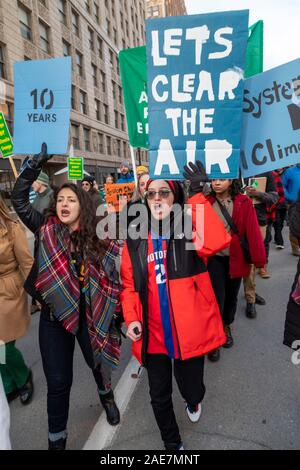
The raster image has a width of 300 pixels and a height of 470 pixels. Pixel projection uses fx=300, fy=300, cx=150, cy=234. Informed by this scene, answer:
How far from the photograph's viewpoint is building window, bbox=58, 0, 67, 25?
22.5 metres

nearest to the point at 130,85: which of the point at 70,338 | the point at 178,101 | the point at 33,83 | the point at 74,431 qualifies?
the point at 33,83

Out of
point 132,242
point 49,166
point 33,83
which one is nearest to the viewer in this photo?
point 132,242

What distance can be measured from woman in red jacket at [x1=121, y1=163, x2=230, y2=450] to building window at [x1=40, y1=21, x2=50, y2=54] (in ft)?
77.0

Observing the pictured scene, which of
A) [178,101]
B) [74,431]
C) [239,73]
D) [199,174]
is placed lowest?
[74,431]

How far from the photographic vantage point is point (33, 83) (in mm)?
→ 2652

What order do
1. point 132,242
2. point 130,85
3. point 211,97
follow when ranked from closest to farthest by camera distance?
point 132,242, point 211,97, point 130,85

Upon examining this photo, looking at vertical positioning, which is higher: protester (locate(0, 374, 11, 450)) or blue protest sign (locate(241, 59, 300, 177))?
blue protest sign (locate(241, 59, 300, 177))

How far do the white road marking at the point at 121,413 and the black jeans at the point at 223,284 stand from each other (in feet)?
3.49

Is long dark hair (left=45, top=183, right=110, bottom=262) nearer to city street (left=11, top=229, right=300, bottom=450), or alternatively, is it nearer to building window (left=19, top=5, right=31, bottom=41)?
city street (left=11, top=229, right=300, bottom=450)

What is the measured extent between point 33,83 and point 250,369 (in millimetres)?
3234

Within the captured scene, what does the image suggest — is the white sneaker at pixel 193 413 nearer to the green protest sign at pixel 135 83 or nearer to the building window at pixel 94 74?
the green protest sign at pixel 135 83

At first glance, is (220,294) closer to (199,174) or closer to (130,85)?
(199,174)

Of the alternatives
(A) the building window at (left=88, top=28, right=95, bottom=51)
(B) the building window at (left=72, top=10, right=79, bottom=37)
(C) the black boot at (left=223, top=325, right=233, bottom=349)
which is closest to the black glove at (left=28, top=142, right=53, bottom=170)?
(C) the black boot at (left=223, top=325, right=233, bottom=349)

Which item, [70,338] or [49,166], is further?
[49,166]
